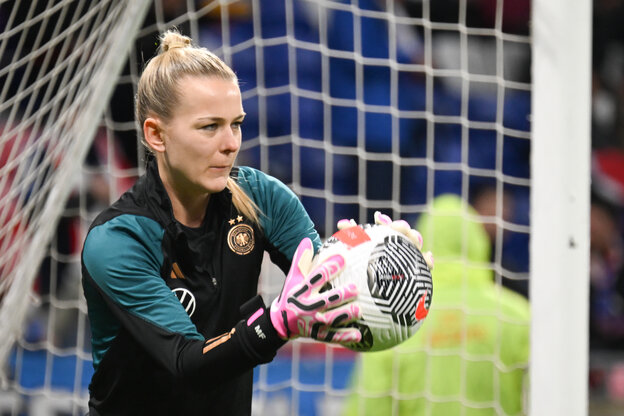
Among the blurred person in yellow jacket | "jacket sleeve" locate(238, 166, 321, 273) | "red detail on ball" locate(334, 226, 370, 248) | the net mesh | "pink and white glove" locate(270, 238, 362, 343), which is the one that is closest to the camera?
"pink and white glove" locate(270, 238, 362, 343)

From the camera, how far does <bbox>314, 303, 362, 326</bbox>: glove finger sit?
143 cm

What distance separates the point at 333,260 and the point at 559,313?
1.14 meters

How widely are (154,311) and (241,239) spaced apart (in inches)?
11.3

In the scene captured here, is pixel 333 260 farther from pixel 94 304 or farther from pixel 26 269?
pixel 26 269

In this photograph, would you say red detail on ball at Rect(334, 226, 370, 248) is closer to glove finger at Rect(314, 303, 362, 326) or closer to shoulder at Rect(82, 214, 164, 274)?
glove finger at Rect(314, 303, 362, 326)

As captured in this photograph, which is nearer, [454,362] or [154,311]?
[154,311]

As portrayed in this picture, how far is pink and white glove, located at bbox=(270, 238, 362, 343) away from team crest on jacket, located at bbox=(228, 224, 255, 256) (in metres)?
0.33

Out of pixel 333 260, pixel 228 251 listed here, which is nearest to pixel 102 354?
pixel 228 251

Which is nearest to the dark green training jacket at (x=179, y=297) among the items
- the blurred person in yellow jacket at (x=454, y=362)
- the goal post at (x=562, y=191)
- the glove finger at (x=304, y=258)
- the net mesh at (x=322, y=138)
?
the glove finger at (x=304, y=258)

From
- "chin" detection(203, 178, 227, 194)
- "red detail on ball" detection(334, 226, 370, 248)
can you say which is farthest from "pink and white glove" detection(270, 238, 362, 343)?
"chin" detection(203, 178, 227, 194)

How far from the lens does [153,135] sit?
1.72m

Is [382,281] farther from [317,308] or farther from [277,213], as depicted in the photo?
[277,213]

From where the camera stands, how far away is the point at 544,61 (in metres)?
2.36

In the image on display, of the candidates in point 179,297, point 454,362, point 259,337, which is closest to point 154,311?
point 179,297
